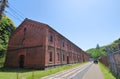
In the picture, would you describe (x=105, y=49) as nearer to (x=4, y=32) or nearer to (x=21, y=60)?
(x=21, y=60)

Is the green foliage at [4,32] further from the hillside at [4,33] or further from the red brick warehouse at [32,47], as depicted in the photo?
the red brick warehouse at [32,47]

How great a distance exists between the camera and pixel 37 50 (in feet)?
71.0

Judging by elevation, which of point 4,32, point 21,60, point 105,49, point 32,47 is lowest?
point 21,60

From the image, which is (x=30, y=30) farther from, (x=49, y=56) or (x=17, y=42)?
(x=49, y=56)

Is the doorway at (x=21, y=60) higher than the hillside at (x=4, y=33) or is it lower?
lower

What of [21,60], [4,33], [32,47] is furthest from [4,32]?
[32,47]

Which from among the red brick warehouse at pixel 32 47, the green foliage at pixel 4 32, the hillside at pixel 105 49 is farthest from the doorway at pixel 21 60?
the hillside at pixel 105 49

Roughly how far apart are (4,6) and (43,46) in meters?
12.2

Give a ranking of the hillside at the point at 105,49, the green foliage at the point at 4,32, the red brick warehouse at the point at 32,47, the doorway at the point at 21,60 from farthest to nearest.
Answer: the green foliage at the point at 4,32 → the doorway at the point at 21,60 → the red brick warehouse at the point at 32,47 → the hillside at the point at 105,49

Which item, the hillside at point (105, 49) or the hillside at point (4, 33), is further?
the hillside at point (4, 33)

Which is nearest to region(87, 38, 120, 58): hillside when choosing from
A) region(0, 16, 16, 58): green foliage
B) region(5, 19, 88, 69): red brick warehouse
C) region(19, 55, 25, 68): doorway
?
region(5, 19, 88, 69): red brick warehouse

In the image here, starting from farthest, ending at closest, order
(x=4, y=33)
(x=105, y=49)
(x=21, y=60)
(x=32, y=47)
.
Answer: (x=4, y=33)
(x=105, y=49)
(x=21, y=60)
(x=32, y=47)

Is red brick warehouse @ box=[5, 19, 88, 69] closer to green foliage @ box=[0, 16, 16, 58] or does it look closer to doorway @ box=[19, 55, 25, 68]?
doorway @ box=[19, 55, 25, 68]

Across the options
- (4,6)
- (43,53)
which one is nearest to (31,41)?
(43,53)
